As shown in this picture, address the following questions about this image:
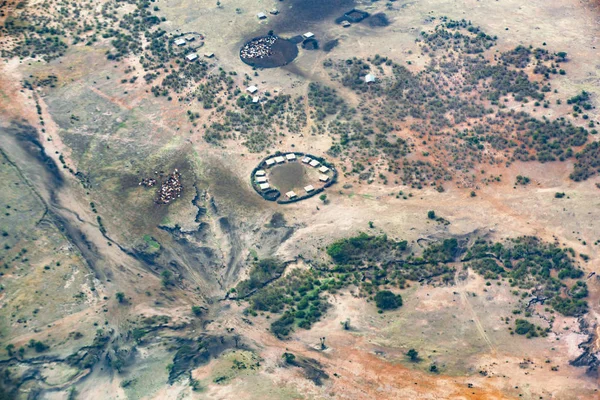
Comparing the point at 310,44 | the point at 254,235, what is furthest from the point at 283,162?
the point at 310,44

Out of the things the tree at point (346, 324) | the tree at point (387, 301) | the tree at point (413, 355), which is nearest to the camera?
the tree at point (413, 355)

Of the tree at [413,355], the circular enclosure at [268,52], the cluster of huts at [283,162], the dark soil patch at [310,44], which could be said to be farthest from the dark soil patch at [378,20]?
the tree at [413,355]

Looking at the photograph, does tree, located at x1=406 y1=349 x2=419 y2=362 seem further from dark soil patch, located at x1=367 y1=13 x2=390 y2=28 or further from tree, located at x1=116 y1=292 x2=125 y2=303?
dark soil patch, located at x1=367 y1=13 x2=390 y2=28

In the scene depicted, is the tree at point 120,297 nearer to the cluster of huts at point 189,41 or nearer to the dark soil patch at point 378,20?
the cluster of huts at point 189,41

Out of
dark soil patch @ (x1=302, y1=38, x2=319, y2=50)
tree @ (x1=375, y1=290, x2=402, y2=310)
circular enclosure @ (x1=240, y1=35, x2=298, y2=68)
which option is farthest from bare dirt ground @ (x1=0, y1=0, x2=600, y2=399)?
circular enclosure @ (x1=240, y1=35, x2=298, y2=68)

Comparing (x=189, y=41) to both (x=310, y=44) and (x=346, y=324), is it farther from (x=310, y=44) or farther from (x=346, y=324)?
(x=346, y=324)

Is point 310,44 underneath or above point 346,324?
above
